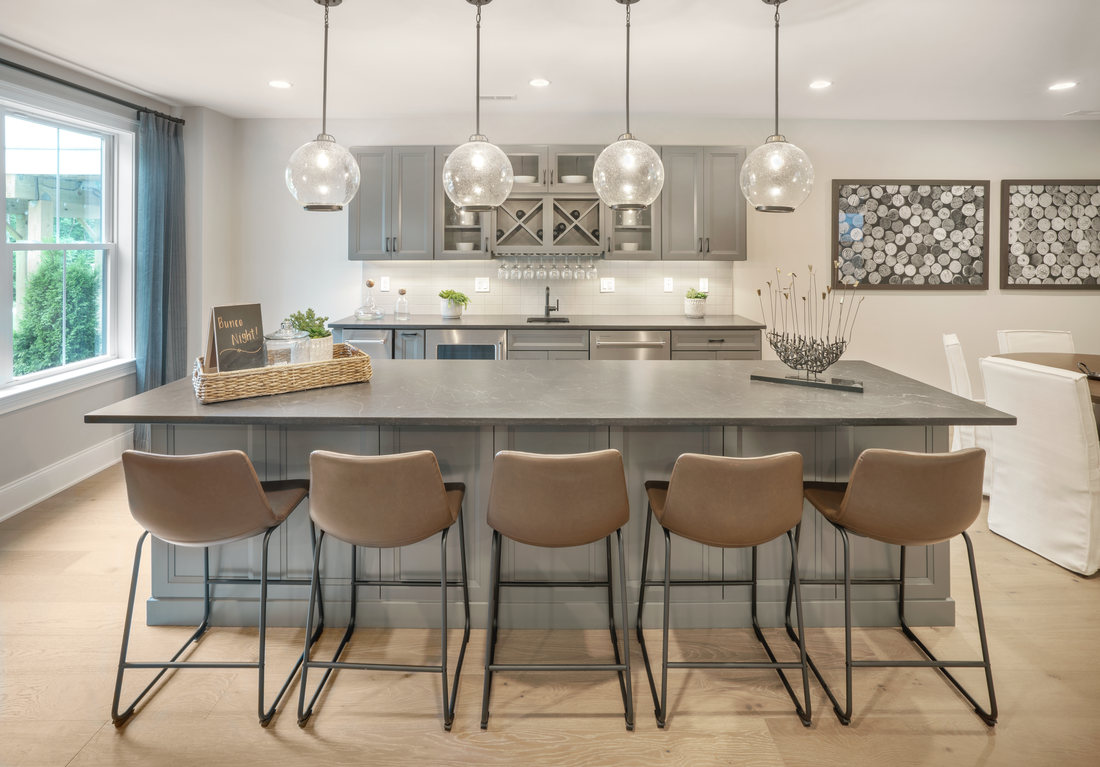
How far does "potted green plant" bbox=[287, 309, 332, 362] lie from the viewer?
2789mm

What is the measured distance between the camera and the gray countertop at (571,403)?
2213mm

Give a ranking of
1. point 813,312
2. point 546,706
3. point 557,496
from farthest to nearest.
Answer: point 813,312 < point 546,706 < point 557,496

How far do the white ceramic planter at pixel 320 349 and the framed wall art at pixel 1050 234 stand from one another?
5.36m

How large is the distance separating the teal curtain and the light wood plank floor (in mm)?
2337

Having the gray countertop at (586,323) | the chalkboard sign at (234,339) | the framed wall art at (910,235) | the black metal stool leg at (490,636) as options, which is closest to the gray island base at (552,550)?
the chalkboard sign at (234,339)

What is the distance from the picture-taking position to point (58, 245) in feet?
14.3

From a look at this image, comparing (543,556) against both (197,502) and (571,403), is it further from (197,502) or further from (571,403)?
(197,502)

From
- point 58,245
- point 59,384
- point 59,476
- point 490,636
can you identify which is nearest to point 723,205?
point 490,636

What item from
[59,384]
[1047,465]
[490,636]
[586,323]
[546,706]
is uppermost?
[586,323]

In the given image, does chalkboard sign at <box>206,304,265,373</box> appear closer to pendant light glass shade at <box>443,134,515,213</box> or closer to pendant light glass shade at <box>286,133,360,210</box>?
pendant light glass shade at <box>286,133,360,210</box>

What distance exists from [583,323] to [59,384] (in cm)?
335

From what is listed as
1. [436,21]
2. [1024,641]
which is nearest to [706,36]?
[436,21]

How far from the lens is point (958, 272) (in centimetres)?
566

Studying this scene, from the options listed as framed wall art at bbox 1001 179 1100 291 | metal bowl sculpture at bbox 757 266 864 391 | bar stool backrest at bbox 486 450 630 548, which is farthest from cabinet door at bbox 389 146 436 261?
framed wall art at bbox 1001 179 1100 291
